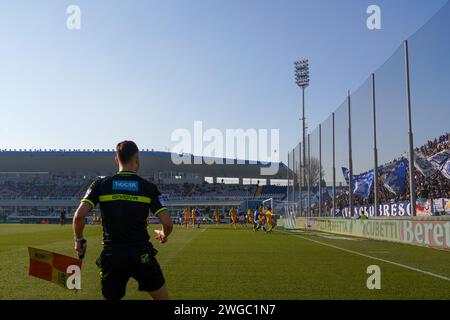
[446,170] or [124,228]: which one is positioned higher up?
[446,170]

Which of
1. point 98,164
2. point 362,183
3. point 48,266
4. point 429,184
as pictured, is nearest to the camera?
point 48,266

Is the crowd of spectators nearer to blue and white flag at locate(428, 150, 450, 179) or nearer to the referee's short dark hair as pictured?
blue and white flag at locate(428, 150, 450, 179)

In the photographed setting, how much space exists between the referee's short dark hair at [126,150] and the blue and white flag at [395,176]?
17947 mm

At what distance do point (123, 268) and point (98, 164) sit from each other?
97642 mm

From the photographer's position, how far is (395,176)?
74.0 ft

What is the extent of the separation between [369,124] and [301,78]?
34030 millimetres

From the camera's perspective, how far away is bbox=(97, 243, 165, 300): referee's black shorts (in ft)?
14.5

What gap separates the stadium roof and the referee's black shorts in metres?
94.1

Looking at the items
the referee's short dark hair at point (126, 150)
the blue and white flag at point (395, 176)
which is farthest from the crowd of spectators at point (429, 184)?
the referee's short dark hair at point (126, 150)

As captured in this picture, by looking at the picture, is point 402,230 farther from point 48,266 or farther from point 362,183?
point 48,266

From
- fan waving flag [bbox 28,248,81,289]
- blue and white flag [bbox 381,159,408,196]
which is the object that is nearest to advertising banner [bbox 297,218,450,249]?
blue and white flag [bbox 381,159,408,196]

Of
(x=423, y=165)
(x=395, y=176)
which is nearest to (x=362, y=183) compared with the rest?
(x=395, y=176)
